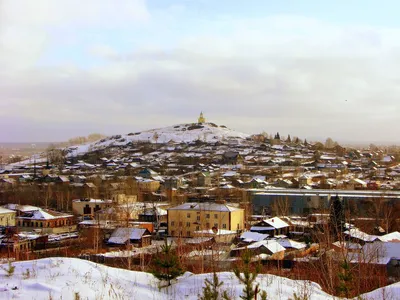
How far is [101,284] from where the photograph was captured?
16.4 feet

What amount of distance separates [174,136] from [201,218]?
60994 mm

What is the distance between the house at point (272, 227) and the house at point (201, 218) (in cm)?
138

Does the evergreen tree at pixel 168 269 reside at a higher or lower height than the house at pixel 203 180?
higher

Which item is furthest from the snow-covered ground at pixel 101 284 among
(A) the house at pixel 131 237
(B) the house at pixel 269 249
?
(A) the house at pixel 131 237

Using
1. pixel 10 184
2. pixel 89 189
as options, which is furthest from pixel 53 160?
pixel 89 189

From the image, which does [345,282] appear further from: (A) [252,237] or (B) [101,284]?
(A) [252,237]

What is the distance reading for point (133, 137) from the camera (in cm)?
8400

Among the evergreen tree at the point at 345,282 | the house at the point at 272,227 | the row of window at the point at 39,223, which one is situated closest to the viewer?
the evergreen tree at the point at 345,282

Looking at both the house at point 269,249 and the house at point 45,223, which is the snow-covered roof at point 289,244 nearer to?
the house at point 269,249

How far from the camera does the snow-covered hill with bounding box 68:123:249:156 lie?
77.9m

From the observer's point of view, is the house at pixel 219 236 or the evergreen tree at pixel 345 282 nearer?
the evergreen tree at pixel 345 282

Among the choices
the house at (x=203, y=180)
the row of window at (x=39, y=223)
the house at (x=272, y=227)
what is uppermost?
the house at (x=203, y=180)

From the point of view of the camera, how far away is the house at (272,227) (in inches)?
731

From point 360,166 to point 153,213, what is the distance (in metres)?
32.7
